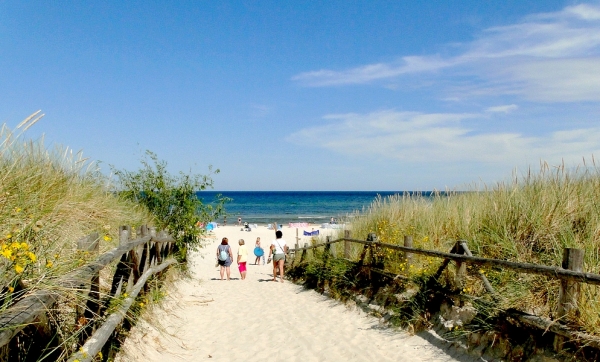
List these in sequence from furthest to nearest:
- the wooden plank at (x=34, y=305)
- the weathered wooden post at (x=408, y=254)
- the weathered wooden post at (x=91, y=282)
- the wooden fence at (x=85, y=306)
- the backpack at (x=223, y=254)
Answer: the backpack at (x=223, y=254) < the weathered wooden post at (x=408, y=254) < the weathered wooden post at (x=91, y=282) < the wooden fence at (x=85, y=306) < the wooden plank at (x=34, y=305)

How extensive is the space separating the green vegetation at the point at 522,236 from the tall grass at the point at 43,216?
463cm

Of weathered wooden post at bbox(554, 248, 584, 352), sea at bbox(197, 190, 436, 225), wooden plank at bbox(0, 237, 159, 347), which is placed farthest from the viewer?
sea at bbox(197, 190, 436, 225)

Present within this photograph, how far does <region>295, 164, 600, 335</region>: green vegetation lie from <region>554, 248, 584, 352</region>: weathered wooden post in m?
0.08

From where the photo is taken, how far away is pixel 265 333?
26.4ft

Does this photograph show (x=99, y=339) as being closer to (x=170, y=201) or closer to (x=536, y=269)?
(x=536, y=269)

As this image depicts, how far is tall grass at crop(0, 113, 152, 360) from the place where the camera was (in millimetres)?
2873

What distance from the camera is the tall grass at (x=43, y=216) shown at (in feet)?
9.43

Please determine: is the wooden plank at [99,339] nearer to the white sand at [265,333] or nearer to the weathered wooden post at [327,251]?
the white sand at [265,333]

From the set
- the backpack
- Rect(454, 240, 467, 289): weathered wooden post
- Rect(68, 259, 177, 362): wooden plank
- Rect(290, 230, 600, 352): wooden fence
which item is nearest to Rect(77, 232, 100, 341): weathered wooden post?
Rect(68, 259, 177, 362): wooden plank

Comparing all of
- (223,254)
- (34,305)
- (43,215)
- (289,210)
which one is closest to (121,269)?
(43,215)

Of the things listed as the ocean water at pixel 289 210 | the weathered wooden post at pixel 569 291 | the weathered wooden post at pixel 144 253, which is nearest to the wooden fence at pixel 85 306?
the weathered wooden post at pixel 144 253

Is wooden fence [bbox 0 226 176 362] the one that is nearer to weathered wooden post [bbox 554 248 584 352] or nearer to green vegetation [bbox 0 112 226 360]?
green vegetation [bbox 0 112 226 360]

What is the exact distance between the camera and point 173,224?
579 inches

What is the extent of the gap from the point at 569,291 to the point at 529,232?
2.23 m
